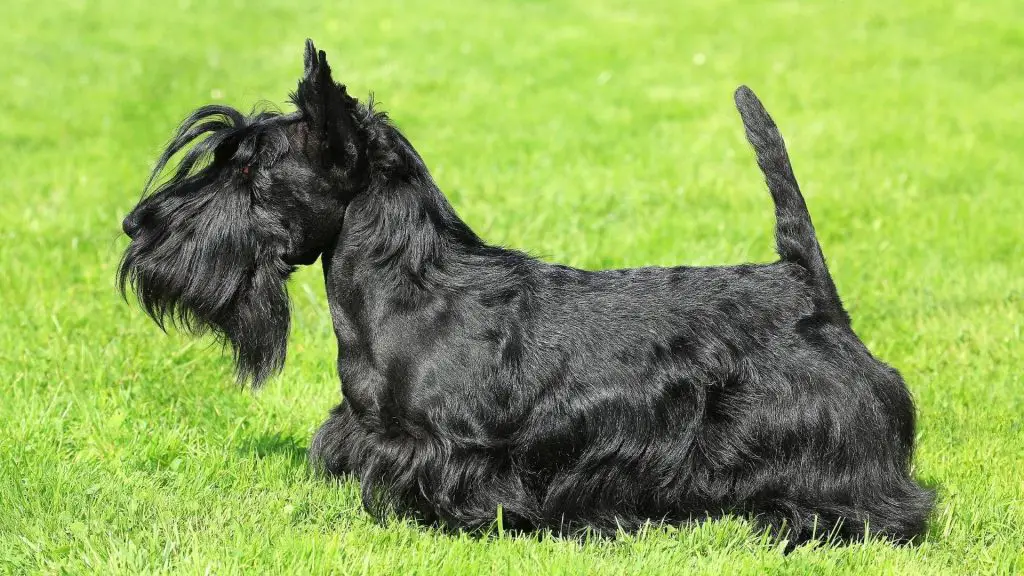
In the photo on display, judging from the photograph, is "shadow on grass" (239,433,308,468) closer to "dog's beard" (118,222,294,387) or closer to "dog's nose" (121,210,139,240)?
"dog's beard" (118,222,294,387)

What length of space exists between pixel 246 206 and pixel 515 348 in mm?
926

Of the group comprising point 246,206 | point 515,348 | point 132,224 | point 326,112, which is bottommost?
point 515,348

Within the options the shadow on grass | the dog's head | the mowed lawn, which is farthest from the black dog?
the shadow on grass

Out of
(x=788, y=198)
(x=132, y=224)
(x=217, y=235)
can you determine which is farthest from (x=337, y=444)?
(x=788, y=198)

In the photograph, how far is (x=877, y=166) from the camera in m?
8.47

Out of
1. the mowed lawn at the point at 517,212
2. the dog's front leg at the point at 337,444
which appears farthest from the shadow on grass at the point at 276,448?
the dog's front leg at the point at 337,444

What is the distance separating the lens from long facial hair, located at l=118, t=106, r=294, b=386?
3336 mm

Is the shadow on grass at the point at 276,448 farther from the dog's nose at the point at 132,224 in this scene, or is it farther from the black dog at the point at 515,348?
the dog's nose at the point at 132,224

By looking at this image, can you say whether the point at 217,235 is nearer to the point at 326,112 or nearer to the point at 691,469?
the point at 326,112

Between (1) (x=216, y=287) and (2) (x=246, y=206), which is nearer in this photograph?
(2) (x=246, y=206)

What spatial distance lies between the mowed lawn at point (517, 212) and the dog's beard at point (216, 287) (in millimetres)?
574

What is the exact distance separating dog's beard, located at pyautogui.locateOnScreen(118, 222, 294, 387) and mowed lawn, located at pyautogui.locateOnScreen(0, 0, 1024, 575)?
0.57 metres

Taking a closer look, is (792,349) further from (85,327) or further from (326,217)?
(85,327)

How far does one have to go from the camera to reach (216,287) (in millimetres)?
3471
